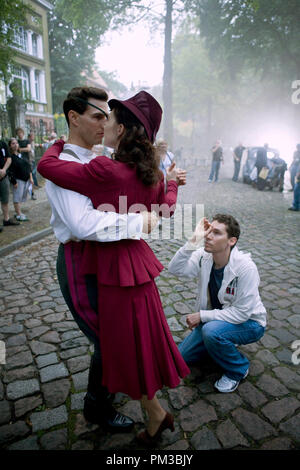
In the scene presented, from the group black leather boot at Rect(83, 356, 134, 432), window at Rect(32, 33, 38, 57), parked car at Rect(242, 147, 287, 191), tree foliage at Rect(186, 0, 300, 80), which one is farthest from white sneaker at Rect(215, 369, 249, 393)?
window at Rect(32, 33, 38, 57)

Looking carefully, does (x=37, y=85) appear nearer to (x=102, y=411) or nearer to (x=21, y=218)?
(x=21, y=218)

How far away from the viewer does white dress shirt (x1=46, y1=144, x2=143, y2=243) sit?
1.60m

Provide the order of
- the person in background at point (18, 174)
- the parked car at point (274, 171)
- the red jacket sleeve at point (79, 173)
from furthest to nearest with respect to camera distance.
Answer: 1. the parked car at point (274, 171)
2. the person in background at point (18, 174)
3. the red jacket sleeve at point (79, 173)

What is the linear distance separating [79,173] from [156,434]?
170 centimetres

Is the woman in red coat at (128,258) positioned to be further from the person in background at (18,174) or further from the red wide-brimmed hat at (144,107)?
the person in background at (18,174)

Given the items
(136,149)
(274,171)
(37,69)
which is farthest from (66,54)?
(136,149)

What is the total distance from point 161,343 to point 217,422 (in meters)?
0.93

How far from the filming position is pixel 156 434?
6.73ft

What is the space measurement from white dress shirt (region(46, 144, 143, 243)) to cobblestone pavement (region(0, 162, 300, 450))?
149 cm

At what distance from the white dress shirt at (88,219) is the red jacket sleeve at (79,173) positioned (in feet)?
0.18

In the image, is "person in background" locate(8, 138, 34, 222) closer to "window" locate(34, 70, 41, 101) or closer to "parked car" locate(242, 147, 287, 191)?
"parked car" locate(242, 147, 287, 191)

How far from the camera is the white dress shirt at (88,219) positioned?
62.9 inches

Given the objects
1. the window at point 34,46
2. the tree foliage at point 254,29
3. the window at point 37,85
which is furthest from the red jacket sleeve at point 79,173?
the window at point 34,46
